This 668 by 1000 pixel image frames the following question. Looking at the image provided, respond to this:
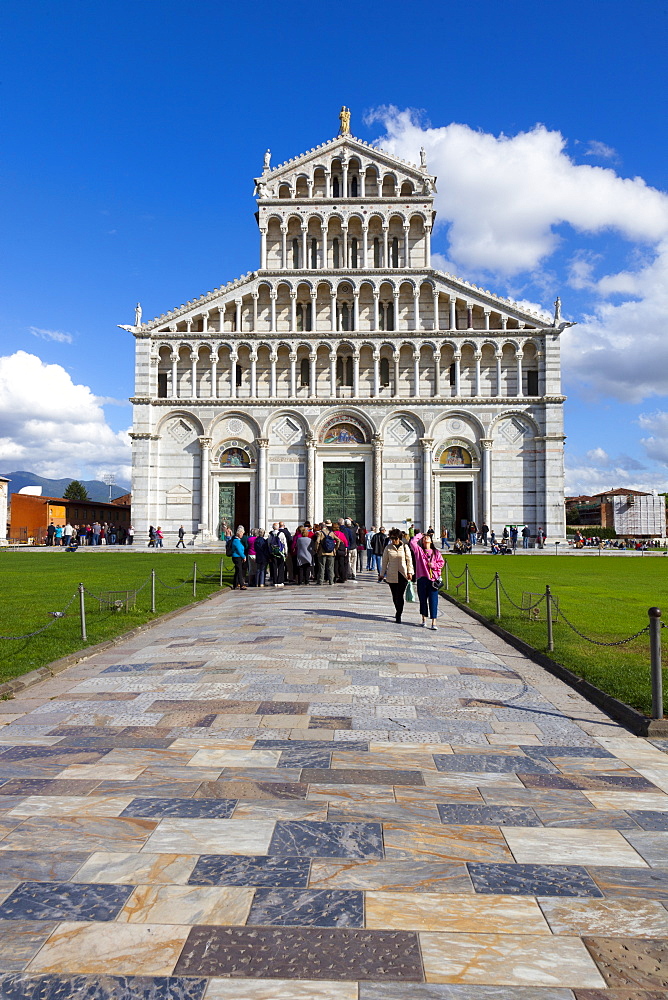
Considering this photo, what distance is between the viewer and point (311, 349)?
43.2 m

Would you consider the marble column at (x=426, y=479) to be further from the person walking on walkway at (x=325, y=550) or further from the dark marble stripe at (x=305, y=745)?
the dark marble stripe at (x=305, y=745)

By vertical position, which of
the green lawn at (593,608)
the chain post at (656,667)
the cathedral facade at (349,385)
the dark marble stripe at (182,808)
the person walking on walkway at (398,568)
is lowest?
the dark marble stripe at (182,808)

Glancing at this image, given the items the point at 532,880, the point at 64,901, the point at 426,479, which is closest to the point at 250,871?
the point at 64,901

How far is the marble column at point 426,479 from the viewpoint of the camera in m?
42.7

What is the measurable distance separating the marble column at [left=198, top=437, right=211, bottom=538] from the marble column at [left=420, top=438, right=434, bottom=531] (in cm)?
1296

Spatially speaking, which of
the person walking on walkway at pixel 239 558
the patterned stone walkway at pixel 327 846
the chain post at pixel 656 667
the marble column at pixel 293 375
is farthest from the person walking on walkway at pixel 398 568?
the marble column at pixel 293 375

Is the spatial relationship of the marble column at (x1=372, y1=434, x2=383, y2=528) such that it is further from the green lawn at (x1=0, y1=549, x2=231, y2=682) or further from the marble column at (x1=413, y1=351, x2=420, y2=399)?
the green lawn at (x1=0, y1=549, x2=231, y2=682)

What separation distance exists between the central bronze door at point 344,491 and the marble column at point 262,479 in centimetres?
361

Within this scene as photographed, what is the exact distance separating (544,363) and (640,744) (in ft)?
127

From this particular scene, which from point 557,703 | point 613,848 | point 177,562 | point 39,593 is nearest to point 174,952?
point 613,848

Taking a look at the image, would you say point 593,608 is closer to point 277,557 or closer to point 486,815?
point 277,557

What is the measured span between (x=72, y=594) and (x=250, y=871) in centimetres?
1556

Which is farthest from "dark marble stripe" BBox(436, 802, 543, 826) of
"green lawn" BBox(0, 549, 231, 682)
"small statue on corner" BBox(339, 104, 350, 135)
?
"small statue on corner" BBox(339, 104, 350, 135)

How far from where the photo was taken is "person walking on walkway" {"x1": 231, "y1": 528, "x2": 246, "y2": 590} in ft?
71.2
